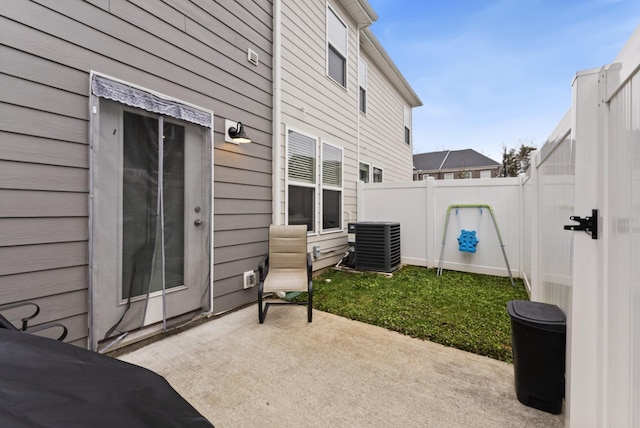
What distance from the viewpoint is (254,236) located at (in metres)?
3.67

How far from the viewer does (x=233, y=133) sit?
329 centimetres

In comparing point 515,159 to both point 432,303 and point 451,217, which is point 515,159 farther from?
point 432,303

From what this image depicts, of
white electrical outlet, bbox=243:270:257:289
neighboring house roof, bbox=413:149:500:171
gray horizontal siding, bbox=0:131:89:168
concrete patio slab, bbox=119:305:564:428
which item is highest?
neighboring house roof, bbox=413:149:500:171

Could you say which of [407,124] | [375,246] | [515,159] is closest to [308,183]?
[375,246]

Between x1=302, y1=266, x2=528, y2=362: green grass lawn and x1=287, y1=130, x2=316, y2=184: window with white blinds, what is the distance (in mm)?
1753

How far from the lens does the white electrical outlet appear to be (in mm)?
3521

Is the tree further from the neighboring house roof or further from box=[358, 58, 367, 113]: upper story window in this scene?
box=[358, 58, 367, 113]: upper story window

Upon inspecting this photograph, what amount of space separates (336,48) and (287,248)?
430cm

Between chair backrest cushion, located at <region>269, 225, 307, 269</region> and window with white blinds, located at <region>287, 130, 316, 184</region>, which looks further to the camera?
window with white blinds, located at <region>287, 130, 316, 184</region>

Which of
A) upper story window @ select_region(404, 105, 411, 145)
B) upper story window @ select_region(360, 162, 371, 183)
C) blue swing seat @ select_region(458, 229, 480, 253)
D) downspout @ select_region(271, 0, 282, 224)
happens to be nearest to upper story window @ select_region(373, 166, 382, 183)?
upper story window @ select_region(360, 162, 371, 183)

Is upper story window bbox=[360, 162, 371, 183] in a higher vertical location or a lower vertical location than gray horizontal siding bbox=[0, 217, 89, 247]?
higher

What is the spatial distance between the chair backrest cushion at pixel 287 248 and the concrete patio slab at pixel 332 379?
3.01ft

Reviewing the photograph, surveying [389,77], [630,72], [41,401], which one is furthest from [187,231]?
[389,77]

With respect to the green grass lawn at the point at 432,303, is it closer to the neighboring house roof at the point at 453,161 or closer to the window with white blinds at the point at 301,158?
the window with white blinds at the point at 301,158
